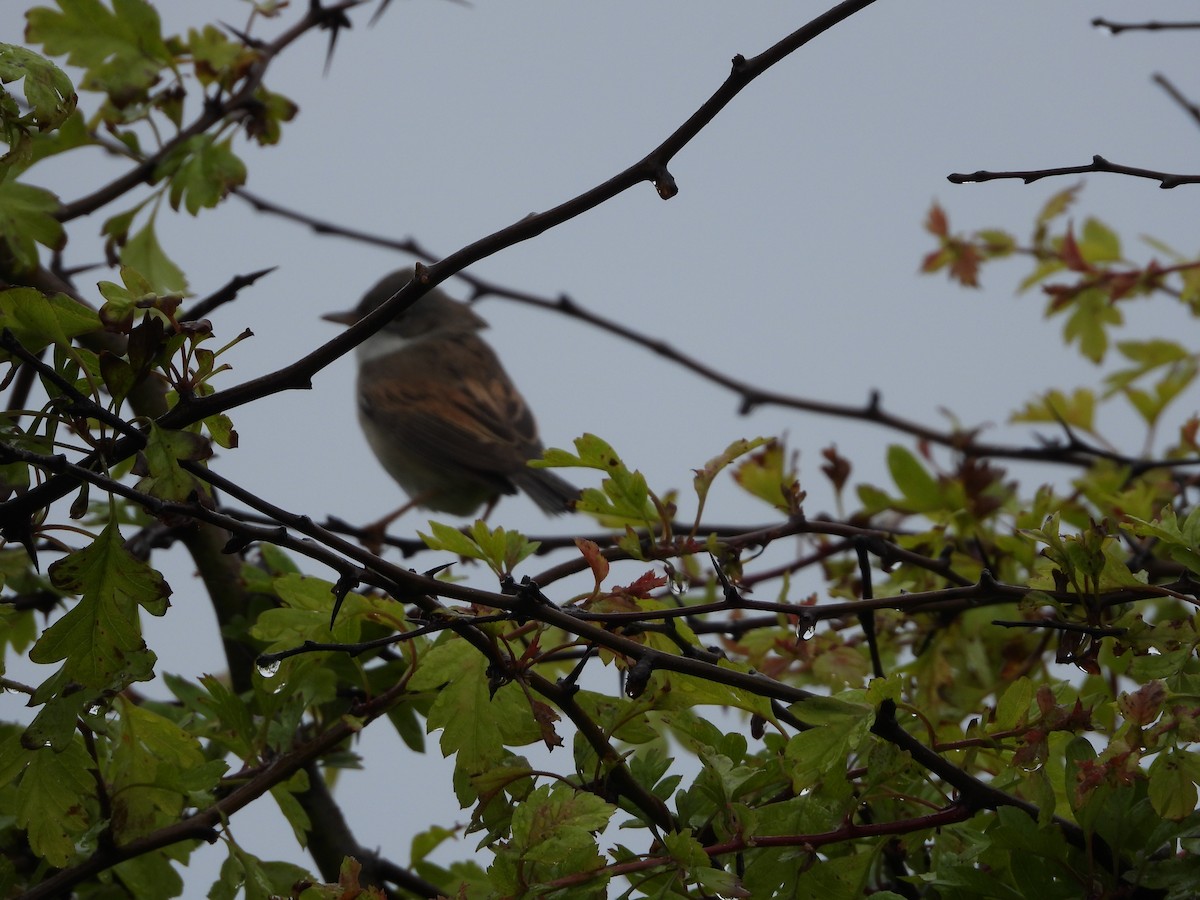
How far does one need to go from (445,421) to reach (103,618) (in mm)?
5573

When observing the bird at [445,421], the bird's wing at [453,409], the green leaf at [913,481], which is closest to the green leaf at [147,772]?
the green leaf at [913,481]

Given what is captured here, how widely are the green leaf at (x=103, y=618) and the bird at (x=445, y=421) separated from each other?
4.39m

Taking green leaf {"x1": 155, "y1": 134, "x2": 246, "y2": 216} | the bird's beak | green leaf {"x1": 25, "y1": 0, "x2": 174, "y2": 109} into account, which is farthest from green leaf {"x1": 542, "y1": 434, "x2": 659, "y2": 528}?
the bird's beak

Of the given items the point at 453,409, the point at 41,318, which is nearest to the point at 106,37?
the point at 41,318

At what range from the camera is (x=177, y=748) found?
173cm

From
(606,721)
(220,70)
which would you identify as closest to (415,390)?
(220,70)

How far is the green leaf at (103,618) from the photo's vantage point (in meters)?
1.40

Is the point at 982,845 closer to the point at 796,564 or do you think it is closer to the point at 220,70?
the point at 796,564

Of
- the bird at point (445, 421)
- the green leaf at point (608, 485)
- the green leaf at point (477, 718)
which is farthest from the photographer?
the bird at point (445, 421)

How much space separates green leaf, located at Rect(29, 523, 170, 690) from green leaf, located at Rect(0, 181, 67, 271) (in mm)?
875

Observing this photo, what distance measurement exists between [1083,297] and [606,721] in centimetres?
216

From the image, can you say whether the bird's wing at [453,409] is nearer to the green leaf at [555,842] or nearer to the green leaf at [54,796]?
the green leaf at [54,796]

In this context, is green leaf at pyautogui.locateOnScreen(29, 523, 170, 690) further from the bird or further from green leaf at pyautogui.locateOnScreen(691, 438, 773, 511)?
the bird

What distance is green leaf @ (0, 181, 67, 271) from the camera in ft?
6.84
